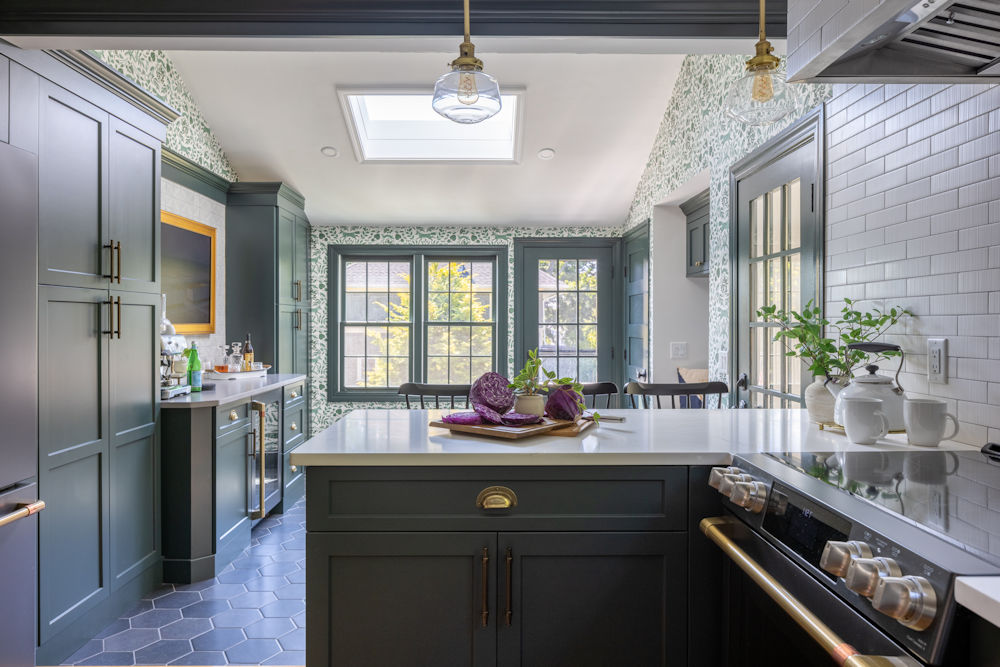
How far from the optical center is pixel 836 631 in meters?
0.93

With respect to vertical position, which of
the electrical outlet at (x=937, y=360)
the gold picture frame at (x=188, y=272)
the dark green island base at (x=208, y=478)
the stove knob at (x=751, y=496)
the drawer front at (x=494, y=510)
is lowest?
the dark green island base at (x=208, y=478)

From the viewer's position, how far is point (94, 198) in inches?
89.0

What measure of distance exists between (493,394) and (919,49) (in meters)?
1.28

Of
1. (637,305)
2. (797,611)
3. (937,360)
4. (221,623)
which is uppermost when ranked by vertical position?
(637,305)

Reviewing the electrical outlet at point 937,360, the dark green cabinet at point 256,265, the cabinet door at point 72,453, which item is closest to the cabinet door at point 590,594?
the electrical outlet at point 937,360

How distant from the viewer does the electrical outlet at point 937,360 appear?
5.23 ft

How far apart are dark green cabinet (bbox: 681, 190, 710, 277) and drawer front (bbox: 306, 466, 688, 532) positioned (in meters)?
2.92

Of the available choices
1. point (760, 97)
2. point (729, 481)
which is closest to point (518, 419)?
point (729, 481)

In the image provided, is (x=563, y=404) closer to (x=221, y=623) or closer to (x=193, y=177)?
(x=221, y=623)

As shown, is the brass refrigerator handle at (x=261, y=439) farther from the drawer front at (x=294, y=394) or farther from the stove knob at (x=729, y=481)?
the stove knob at (x=729, y=481)

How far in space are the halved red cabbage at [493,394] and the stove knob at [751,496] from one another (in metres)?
0.70

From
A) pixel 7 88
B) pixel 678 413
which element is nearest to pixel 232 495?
pixel 7 88

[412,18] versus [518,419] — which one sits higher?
[412,18]

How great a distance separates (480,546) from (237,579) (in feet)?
6.38
